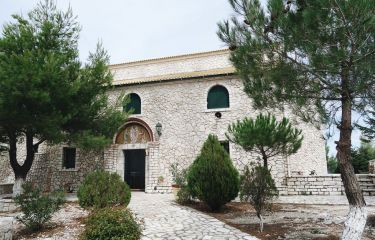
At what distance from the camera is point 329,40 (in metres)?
4.51

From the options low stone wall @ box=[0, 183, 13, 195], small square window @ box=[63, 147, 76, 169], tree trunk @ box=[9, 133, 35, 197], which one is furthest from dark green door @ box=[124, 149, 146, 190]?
low stone wall @ box=[0, 183, 13, 195]

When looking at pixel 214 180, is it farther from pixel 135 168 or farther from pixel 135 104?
pixel 135 168

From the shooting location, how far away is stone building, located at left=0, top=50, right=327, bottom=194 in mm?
14016

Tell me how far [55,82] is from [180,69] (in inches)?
322

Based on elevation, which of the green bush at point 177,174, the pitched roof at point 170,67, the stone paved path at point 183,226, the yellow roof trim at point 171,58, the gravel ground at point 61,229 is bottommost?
the gravel ground at point 61,229

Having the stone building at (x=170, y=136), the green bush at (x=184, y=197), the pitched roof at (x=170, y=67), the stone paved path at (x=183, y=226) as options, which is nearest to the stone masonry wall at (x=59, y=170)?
the stone building at (x=170, y=136)

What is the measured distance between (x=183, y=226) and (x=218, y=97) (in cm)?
875

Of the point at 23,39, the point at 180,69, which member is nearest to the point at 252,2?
the point at 23,39

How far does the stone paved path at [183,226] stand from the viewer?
18.5 feet

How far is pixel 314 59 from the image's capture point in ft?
14.6

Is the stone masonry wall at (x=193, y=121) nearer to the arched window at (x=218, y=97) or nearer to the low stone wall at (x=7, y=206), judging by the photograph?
the arched window at (x=218, y=97)

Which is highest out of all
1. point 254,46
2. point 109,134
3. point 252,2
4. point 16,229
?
point 252,2

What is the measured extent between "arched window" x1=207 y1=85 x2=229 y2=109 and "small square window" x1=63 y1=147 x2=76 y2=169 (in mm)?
7841

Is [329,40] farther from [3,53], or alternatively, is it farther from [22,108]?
[3,53]
